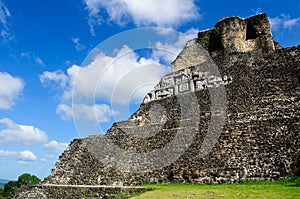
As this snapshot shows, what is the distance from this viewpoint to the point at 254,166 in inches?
414

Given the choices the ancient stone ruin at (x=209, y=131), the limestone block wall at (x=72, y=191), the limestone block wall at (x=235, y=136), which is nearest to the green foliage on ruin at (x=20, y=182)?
the ancient stone ruin at (x=209, y=131)

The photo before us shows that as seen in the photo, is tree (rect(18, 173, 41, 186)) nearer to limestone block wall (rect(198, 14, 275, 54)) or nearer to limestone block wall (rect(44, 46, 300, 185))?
limestone block wall (rect(44, 46, 300, 185))

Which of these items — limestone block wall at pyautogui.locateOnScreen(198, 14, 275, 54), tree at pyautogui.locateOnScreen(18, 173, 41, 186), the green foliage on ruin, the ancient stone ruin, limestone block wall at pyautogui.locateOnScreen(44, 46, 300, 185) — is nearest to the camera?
limestone block wall at pyautogui.locateOnScreen(44, 46, 300, 185)

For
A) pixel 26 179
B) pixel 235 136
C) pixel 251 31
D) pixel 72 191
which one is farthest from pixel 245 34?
pixel 26 179

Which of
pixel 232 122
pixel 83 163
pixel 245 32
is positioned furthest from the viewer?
pixel 245 32

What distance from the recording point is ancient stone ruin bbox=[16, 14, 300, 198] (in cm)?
1101

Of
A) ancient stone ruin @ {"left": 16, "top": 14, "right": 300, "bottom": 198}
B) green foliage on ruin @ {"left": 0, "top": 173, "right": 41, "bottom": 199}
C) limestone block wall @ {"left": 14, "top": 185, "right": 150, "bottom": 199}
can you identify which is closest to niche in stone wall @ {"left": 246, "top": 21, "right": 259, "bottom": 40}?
ancient stone ruin @ {"left": 16, "top": 14, "right": 300, "bottom": 198}

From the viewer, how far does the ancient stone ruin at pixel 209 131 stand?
11008 mm

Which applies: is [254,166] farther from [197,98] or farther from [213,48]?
[213,48]

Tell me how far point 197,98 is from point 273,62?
5.08 meters

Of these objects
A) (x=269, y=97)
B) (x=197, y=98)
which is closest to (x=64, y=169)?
(x=197, y=98)

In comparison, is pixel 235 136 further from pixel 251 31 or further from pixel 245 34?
pixel 251 31

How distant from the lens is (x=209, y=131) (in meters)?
13.5

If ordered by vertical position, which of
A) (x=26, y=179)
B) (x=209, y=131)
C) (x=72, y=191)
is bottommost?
(x=72, y=191)
